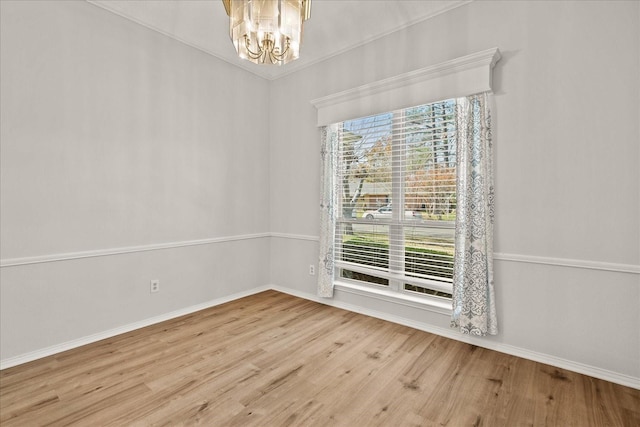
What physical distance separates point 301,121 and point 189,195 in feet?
5.32

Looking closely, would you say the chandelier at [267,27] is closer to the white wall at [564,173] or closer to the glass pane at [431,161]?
the glass pane at [431,161]

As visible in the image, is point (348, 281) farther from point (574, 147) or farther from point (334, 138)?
point (574, 147)

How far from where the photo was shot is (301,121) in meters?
3.92

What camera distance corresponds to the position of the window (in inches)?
112

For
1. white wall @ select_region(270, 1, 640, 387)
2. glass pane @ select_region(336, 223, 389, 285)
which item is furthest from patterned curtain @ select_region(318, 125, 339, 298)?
white wall @ select_region(270, 1, 640, 387)

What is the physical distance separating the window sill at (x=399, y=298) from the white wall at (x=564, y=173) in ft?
0.34

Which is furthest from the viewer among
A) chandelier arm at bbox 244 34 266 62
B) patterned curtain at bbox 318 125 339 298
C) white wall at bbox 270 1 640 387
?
patterned curtain at bbox 318 125 339 298

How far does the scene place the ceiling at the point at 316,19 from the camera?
2736 millimetres

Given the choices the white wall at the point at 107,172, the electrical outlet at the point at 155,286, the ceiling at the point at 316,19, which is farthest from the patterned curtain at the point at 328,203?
the electrical outlet at the point at 155,286

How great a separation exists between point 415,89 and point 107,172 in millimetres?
2909

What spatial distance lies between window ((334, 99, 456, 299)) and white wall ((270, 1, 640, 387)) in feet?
1.32

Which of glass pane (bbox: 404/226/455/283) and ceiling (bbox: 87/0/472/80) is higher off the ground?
ceiling (bbox: 87/0/472/80)

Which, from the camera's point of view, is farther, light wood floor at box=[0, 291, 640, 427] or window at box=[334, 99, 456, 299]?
window at box=[334, 99, 456, 299]

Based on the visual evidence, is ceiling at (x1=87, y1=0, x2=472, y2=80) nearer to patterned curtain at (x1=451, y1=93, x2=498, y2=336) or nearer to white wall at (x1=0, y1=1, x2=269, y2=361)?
white wall at (x1=0, y1=1, x2=269, y2=361)
